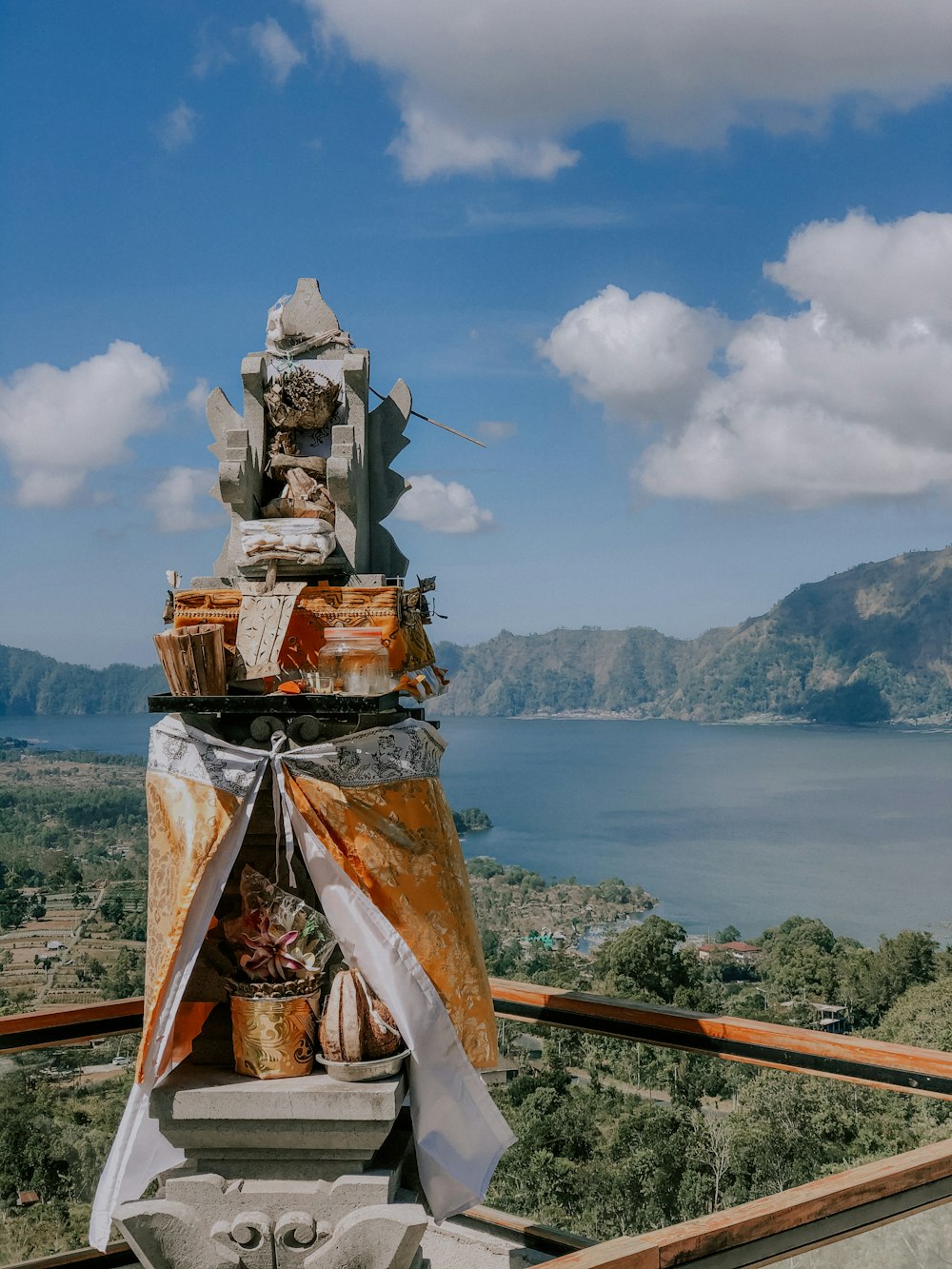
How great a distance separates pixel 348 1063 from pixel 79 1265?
1473 millimetres

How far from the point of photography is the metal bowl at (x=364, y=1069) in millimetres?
3213

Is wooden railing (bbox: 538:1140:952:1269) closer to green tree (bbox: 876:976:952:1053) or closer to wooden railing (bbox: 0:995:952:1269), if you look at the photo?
wooden railing (bbox: 0:995:952:1269)

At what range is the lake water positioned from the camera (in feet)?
182

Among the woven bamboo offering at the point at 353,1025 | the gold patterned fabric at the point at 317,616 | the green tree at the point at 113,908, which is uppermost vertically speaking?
the gold patterned fabric at the point at 317,616

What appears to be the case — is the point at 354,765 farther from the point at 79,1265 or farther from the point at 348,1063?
the point at 79,1265

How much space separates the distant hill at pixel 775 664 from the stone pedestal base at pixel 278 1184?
12467cm

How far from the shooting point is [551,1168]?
4379 mm

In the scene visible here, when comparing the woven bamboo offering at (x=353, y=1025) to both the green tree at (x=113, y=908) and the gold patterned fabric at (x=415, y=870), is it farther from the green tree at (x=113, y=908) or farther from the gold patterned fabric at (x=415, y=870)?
the green tree at (x=113, y=908)

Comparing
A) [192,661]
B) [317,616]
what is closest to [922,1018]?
[317,616]

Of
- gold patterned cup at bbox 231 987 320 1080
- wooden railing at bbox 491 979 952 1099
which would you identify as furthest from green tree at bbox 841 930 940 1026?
gold patterned cup at bbox 231 987 320 1080

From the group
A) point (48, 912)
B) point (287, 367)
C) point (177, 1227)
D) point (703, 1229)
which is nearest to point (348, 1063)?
point (177, 1227)

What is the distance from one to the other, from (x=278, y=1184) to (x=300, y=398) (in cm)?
247

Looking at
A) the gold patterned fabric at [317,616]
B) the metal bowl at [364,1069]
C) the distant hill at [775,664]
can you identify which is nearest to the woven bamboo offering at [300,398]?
the gold patterned fabric at [317,616]

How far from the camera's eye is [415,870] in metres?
3.40
